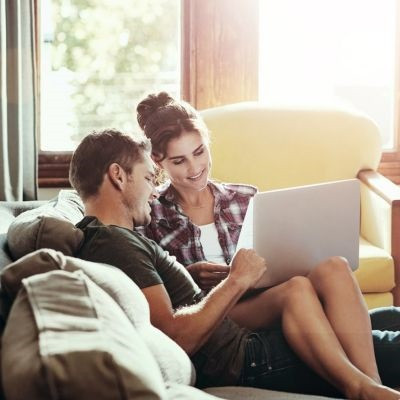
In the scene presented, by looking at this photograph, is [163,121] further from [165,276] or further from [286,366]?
[286,366]

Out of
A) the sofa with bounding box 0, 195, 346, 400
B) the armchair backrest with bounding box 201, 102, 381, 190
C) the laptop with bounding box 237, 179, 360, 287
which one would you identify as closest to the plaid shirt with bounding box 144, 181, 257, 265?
the laptop with bounding box 237, 179, 360, 287

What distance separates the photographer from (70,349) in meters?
0.91

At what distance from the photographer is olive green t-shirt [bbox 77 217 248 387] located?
151cm

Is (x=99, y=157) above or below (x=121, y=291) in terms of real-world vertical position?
above

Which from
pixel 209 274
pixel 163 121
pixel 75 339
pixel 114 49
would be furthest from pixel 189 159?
pixel 114 49

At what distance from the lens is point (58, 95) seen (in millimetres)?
3619

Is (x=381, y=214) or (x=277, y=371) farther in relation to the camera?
(x=381, y=214)

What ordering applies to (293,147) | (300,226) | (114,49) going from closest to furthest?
(300,226), (293,147), (114,49)

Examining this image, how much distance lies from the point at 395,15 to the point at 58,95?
1.54m

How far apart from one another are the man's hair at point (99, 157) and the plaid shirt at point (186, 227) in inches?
20.8

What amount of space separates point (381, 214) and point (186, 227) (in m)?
0.91

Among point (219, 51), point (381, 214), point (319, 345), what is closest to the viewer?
point (319, 345)

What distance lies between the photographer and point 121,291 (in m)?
1.26

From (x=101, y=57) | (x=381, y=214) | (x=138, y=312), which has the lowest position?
(x=381, y=214)
